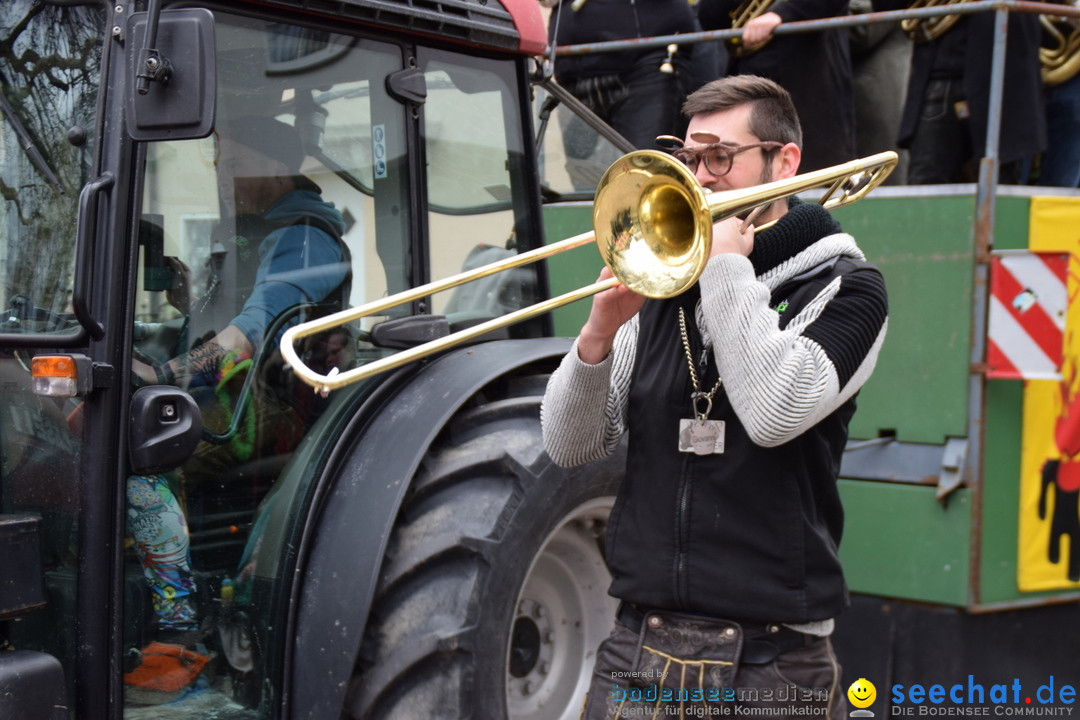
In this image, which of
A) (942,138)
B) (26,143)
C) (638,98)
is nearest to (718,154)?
(26,143)

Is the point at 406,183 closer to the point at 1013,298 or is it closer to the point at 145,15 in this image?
the point at 145,15

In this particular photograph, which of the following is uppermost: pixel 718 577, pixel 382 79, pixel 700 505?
pixel 382 79

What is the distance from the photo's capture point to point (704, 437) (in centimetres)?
199

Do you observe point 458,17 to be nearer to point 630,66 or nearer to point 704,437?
point 704,437

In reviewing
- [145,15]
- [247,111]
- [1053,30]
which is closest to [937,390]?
[1053,30]

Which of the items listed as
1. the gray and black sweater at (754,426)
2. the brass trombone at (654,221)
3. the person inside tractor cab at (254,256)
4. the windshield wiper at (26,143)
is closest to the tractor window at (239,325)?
the person inside tractor cab at (254,256)

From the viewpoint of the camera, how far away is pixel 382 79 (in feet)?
9.34

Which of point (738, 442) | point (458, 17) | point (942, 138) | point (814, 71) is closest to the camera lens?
point (738, 442)

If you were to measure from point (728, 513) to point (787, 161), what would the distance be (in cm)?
71

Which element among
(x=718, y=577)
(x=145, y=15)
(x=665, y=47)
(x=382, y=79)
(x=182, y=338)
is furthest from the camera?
(x=665, y=47)

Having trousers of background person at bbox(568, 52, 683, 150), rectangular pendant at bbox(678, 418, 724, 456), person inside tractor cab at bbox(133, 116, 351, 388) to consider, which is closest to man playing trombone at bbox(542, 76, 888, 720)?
rectangular pendant at bbox(678, 418, 724, 456)

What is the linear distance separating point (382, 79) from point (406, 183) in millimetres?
272

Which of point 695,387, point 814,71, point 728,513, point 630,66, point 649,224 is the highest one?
point 630,66

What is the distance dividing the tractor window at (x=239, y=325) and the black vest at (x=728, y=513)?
945 millimetres
